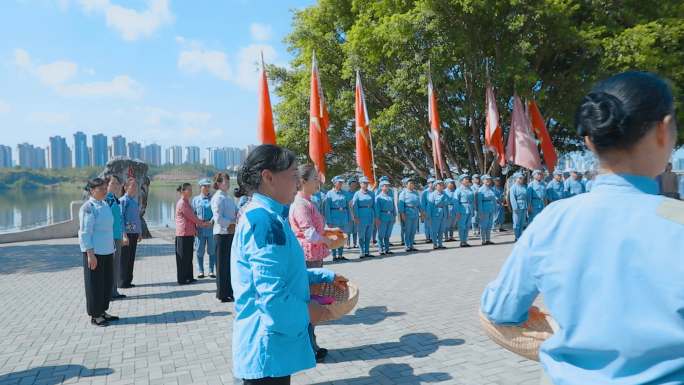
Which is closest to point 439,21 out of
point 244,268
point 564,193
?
point 564,193

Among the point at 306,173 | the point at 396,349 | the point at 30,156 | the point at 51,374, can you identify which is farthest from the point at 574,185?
the point at 30,156

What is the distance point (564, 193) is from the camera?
13.6 m

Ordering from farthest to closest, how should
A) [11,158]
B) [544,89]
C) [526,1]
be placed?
[11,158], [544,89], [526,1]

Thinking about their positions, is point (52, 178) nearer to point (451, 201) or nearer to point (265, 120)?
point (451, 201)

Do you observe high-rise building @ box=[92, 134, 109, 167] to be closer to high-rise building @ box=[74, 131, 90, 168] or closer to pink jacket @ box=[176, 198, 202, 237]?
high-rise building @ box=[74, 131, 90, 168]

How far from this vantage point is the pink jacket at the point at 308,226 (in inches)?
161

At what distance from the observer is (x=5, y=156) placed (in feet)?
358

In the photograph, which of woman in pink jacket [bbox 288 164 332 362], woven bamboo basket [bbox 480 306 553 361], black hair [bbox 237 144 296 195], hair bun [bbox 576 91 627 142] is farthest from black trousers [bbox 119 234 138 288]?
hair bun [bbox 576 91 627 142]

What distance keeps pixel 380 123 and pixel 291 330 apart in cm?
1396

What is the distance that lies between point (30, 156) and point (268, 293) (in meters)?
138

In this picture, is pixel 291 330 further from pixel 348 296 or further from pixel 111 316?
pixel 111 316

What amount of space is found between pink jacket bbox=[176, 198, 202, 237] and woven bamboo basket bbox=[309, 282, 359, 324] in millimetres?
5658

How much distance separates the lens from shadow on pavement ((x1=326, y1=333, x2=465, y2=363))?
14.4 ft

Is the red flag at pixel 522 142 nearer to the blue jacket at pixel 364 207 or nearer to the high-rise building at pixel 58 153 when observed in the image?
the blue jacket at pixel 364 207
